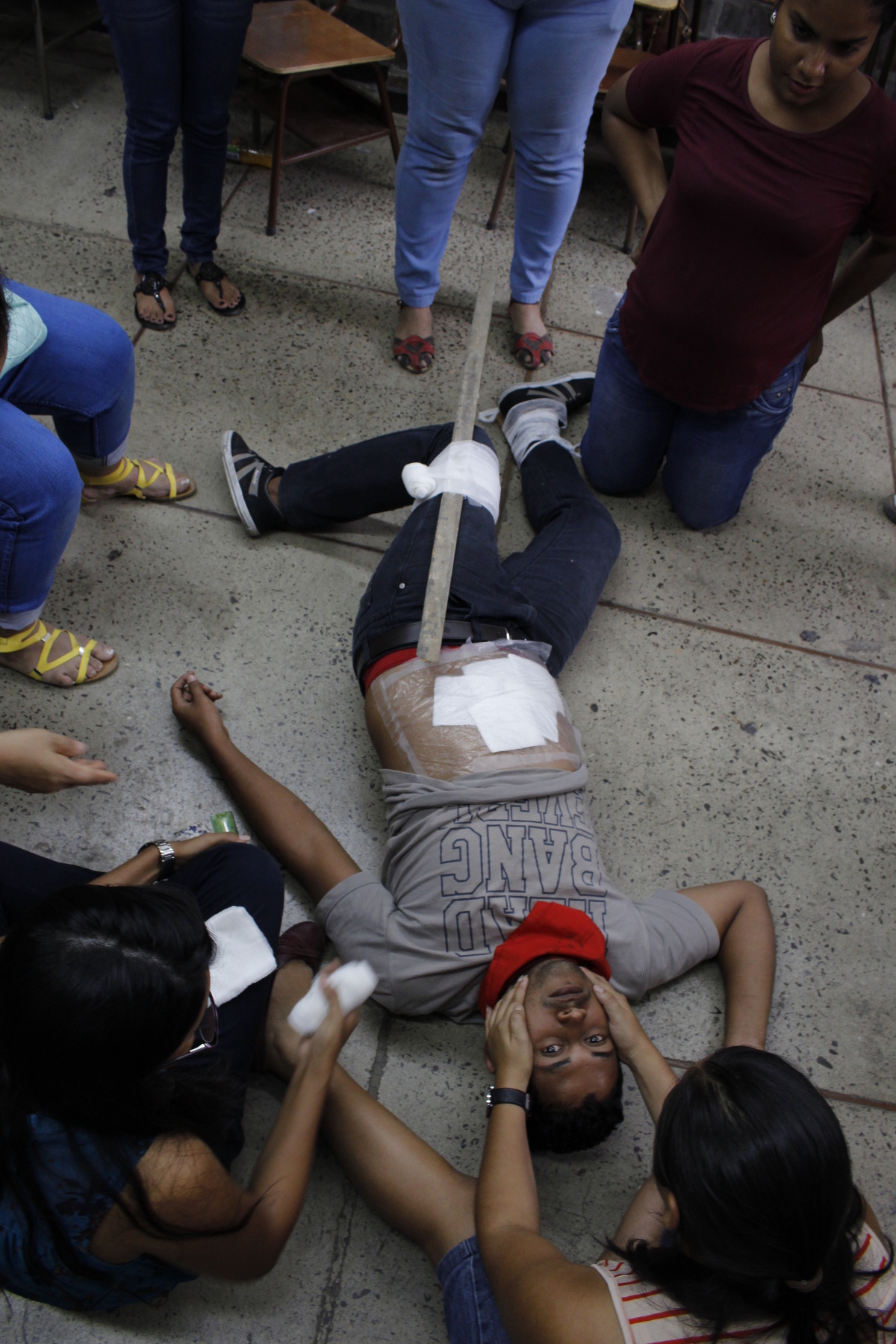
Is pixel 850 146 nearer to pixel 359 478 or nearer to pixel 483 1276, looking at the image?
pixel 359 478

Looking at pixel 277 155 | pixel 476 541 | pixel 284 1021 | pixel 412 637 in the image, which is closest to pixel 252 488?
pixel 476 541

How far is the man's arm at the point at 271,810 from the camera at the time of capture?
6.25ft

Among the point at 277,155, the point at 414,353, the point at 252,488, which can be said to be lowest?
the point at 252,488

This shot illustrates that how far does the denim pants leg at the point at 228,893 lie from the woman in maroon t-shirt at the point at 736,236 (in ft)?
5.39

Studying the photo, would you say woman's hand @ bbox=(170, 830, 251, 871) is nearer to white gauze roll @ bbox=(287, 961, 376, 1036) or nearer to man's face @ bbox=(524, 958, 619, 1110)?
white gauze roll @ bbox=(287, 961, 376, 1036)

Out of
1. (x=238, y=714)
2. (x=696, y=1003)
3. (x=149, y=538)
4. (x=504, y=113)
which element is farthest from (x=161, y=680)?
(x=504, y=113)

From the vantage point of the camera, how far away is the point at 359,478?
2447mm

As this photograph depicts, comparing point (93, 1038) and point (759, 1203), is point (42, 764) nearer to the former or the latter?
point (93, 1038)

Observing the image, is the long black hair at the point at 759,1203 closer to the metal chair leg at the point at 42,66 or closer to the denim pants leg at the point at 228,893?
the denim pants leg at the point at 228,893

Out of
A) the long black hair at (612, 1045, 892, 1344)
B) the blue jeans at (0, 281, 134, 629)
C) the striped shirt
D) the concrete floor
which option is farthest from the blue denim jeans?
the striped shirt

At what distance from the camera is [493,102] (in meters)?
2.60

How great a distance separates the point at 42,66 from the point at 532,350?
7.65 feet

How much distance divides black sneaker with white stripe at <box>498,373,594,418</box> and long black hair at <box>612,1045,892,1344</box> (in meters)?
2.15

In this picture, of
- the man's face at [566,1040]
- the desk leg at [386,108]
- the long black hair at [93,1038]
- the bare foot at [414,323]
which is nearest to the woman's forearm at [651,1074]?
the man's face at [566,1040]
